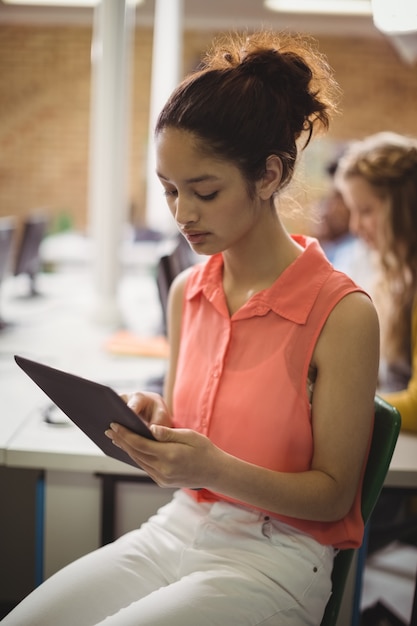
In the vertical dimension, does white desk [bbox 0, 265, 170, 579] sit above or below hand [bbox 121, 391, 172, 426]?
below

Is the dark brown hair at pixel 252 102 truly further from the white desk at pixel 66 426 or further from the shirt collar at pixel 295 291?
the white desk at pixel 66 426

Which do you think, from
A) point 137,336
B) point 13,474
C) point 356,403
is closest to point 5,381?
point 13,474

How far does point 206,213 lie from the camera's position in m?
1.08

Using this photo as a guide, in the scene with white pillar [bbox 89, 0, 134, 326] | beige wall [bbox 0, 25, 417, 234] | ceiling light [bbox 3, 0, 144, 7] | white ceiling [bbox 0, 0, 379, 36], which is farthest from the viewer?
beige wall [bbox 0, 25, 417, 234]

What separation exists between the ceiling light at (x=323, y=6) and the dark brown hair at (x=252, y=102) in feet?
14.5

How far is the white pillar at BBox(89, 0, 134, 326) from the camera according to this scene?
2.77 meters

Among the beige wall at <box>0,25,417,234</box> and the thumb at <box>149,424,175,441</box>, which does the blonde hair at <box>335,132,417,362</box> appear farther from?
the beige wall at <box>0,25,417,234</box>

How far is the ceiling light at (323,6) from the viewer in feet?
16.7

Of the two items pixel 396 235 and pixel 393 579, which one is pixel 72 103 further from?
pixel 393 579

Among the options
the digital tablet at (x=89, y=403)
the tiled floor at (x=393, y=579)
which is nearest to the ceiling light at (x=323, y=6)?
the tiled floor at (x=393, y=579)

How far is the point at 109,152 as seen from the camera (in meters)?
2.84

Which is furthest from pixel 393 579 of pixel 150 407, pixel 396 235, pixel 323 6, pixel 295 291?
pixel 323 6

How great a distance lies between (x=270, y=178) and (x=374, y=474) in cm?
53

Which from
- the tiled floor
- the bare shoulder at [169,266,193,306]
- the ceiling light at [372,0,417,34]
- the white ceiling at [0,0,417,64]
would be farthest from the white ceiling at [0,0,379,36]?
the bare shoulder at [169,266,193,306]
